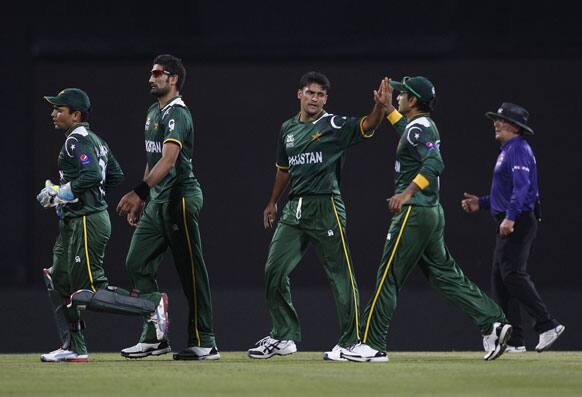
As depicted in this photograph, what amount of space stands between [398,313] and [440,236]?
13.4 feet

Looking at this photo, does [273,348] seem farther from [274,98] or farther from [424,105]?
[274,98]

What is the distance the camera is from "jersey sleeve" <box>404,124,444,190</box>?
7.59 meters

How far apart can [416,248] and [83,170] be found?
79.2 inches

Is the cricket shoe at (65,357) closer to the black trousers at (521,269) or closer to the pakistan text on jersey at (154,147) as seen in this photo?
the pakistan text on jersey at (154,147)

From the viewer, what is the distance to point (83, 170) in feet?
26.0

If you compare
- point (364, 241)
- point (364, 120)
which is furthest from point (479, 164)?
point (364, 120)

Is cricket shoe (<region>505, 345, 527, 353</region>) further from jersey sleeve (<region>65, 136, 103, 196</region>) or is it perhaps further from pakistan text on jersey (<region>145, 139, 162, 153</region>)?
jersey sleeve (<region>65, 136, 103, 196</region>)

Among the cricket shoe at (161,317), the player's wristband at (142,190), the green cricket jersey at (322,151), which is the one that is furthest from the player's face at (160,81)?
the cricket shoe at (161,317)

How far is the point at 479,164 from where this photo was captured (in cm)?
1388

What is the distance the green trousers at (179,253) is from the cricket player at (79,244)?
0.21m

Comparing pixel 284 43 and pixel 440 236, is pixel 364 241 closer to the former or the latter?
pixel 284 43

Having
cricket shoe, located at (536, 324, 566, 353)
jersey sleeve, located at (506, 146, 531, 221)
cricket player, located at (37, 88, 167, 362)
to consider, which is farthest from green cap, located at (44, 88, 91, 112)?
cricket shoe, located at (536, 324, 566, 353)

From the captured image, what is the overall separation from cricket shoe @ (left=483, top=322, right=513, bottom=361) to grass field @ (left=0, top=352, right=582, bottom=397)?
0.09 meters

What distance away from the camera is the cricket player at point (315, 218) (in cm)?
808
